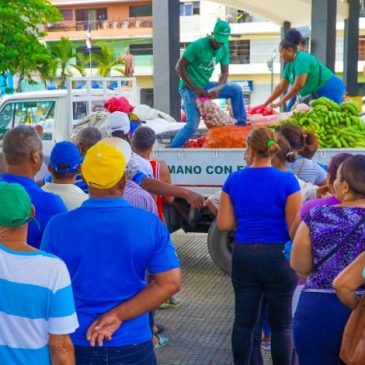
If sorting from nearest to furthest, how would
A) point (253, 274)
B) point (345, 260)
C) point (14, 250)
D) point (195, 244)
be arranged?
point (14, 250)
point (345, 260)
point (253, 274)
point (195, 244)

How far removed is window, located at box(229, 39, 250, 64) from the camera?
159 ft

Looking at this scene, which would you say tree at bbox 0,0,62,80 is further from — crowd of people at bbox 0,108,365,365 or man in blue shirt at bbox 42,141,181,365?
man in blue shirt at bbox 42,141,181,365

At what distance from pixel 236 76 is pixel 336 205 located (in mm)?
46428

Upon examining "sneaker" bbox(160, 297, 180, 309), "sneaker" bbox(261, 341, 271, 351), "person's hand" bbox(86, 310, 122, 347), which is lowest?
"sneaker" bbox(160, 297, 180, 309)

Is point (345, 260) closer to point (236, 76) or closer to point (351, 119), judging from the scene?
point (351, 119)

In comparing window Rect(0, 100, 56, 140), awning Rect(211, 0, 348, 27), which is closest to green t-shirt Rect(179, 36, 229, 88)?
window Rect(0, 100, 56, 140)

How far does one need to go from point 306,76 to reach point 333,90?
0.41 metres

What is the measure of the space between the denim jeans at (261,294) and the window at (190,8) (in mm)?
47569

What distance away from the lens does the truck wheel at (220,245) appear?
22.4ft

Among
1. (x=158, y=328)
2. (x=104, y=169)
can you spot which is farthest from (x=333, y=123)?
(x=104, y=169)

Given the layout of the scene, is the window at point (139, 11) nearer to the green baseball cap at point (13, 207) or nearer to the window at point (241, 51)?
the window at point (241, 51)

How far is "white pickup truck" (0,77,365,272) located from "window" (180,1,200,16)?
42.2 metres

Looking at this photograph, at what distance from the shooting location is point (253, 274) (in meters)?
3.95

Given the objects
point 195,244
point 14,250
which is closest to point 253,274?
point 14,250
